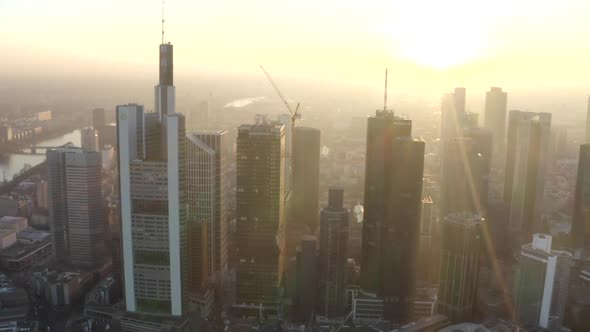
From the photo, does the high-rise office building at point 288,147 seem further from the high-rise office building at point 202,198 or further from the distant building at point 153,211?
the distant building at point 153,211

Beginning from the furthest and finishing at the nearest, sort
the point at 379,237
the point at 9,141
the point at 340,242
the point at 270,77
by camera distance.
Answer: the point at 9,141 → the point at 270,77 → the point at 379,237 → the point at 340,242

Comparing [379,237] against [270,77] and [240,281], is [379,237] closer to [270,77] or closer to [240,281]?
[240,281]

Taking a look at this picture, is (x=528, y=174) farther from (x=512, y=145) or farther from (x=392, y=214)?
(x=392, y=214)

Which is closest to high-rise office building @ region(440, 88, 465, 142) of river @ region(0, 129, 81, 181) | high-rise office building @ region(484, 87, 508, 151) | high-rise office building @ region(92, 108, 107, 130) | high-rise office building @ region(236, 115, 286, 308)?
high-rise office building @ region(484, 87, 508, 151)

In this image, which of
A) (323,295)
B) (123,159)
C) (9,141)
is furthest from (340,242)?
(9,141)

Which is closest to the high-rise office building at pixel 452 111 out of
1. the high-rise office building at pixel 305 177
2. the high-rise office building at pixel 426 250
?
the high-rise office building at pixel 426 250

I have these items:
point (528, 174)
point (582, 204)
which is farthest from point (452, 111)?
point (582, 204)
